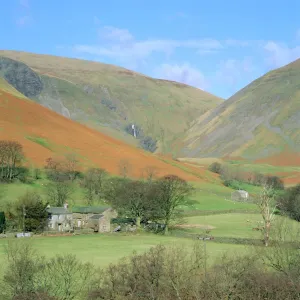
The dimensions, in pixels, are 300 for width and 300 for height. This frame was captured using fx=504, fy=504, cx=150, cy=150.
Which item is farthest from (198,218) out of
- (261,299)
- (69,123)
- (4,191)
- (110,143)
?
(69,123)

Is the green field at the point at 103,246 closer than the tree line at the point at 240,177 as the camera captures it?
Yes

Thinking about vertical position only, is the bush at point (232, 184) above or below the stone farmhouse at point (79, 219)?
above

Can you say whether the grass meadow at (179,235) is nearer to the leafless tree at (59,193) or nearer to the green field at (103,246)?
the green field at (103,246)

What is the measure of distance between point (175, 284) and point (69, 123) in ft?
522

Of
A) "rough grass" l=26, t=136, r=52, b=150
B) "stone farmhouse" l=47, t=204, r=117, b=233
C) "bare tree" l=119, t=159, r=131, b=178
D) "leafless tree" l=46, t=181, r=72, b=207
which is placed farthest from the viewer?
"rough grass" l=26, t=136, r=52, b=150

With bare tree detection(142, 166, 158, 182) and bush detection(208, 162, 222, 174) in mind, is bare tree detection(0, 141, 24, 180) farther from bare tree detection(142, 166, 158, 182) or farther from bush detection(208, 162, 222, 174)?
bush detection(208, 162, 222, 174)

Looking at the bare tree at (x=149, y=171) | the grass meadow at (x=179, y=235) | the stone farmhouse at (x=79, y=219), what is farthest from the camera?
the bare tree at (x=149, y=171)

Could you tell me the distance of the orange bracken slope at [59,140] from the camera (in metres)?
145

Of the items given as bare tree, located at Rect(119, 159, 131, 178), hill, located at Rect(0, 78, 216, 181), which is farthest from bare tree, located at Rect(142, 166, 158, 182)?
bare tree, located at Rect(119, 159, 131, 178)

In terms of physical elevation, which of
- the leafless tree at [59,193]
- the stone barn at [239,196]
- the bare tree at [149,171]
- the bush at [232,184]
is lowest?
the leafless tree at [59,193]

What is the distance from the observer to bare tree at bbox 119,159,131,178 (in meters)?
138

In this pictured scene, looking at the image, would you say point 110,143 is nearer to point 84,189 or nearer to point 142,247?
point 84,189

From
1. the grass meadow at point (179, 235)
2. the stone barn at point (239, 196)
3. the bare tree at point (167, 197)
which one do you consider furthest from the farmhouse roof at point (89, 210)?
the stone barn at point (239, 196)

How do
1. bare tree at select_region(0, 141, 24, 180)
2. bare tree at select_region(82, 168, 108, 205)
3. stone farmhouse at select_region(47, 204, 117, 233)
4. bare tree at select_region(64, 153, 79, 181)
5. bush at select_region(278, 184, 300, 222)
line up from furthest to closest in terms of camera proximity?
bare tree at select_region(64, 153, 79, 181) → bare tree at select_region(0, 141, 24, 180) → bare tree at select_region(82, 168, 108, 205) → bush at select_region(278, 184, 300, 222) → stone farmhouse at select_region(47, 204, 117, 233)
